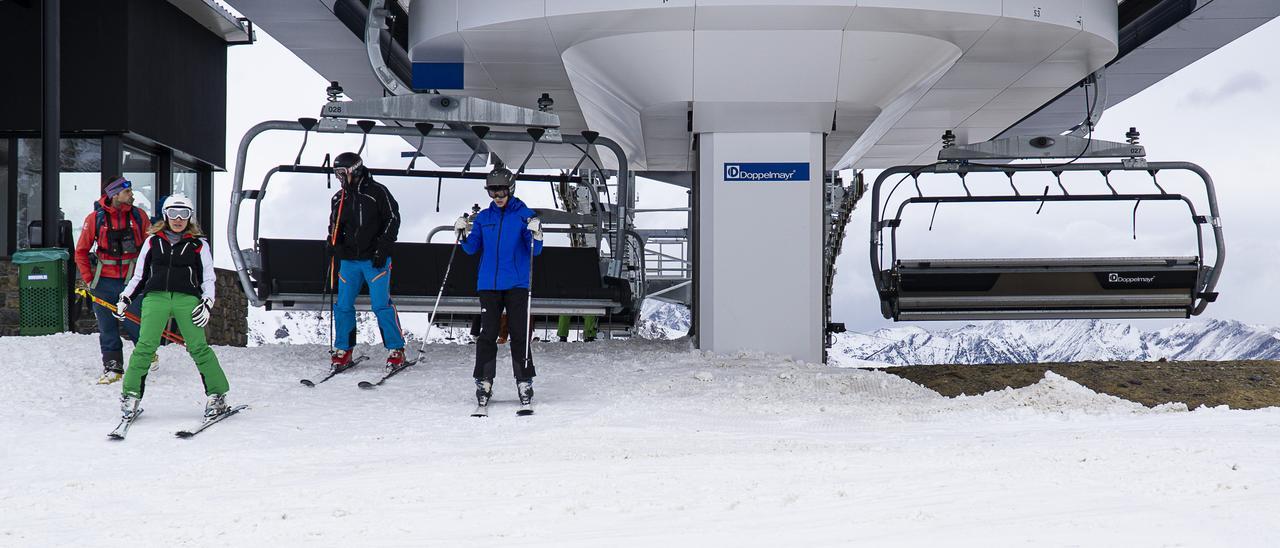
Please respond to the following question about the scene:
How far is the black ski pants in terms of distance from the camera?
27.2 ft

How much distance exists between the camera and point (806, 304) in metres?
11.8

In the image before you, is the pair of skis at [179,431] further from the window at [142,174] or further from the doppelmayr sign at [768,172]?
the window at [142,174]

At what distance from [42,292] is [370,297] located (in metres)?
4.40

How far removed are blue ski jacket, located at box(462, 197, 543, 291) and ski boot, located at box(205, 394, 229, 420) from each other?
199cm

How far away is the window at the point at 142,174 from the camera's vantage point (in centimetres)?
1548

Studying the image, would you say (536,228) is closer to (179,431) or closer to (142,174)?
(179,431)

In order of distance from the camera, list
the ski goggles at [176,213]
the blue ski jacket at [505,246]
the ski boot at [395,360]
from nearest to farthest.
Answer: the ski goggles at [176,213] < the blue ski jacket at [505,246] < the ski boot at [395,360]

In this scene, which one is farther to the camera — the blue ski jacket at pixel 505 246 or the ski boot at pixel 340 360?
the ski boot at pixel 340 360

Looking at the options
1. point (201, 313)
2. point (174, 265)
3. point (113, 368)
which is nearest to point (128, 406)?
point (201, 313)

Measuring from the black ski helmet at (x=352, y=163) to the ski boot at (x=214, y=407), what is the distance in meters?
2.60

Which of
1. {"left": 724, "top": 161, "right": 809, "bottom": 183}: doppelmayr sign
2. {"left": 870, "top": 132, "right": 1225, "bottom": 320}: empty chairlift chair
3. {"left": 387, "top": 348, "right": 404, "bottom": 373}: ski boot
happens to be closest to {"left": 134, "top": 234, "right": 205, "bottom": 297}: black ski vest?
{"left": 387, "top": 348, "right": 404, "bottom": 373}: ski boot

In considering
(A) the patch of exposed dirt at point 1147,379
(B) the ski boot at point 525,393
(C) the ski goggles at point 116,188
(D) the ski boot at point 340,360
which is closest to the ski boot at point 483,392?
(B) the ski boot at point 525,393

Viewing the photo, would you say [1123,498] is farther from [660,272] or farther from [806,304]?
[660,272]

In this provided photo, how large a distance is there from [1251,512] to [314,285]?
8.65 m
